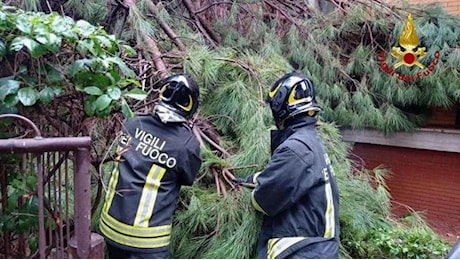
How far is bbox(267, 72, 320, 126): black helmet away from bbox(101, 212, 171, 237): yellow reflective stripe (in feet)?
2.70

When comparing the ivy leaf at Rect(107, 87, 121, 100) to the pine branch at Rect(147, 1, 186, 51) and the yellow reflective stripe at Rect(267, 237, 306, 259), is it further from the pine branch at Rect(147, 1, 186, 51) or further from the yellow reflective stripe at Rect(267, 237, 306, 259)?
the pine branch at Rect(147, 1, 186, 51)

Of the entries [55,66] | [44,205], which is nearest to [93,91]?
[55,66]

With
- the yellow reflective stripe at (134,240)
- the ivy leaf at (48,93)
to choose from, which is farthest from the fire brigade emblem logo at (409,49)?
the ivy leaf at (48,93)

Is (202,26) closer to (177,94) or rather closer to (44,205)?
(177,94)

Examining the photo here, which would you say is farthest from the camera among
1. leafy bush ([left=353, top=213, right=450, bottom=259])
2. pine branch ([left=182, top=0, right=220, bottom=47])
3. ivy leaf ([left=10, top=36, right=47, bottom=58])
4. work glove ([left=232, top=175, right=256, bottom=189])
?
pine branch ([left=182, top=0, right=220, bottom=47])

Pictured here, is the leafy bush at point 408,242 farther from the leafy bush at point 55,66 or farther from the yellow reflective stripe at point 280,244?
the leafy bush at point 55,66

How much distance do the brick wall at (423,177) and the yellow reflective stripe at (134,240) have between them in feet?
10.6

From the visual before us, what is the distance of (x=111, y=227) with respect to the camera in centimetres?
215

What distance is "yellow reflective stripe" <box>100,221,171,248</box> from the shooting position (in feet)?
6.93

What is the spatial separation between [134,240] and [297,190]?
2.70 feet

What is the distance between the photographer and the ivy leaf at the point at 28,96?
53.2 inches

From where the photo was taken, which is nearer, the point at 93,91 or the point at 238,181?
the point at 93,91

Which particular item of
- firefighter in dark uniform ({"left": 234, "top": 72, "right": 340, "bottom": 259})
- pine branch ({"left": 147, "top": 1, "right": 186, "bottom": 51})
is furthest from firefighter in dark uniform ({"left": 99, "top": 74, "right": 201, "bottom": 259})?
pine branch ({"left": 147, "top": 1, "right": 186, "bottom": 51})

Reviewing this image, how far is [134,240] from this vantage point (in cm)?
211
